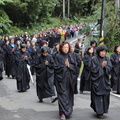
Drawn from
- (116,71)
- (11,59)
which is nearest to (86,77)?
(116,71)

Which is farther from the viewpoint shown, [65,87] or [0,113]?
[0,113]

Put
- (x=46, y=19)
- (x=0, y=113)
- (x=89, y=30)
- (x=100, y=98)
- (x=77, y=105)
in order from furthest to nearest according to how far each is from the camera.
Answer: (x=46, y=19), (x=89, y=30), (x=77, y=105), (x=0, y=113), (x=100, y=98)

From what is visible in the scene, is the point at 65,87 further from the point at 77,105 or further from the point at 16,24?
the point at 16,24

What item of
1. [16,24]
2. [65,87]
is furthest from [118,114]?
[16,24]

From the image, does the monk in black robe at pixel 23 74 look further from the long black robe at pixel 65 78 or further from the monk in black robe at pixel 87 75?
the long black robe at pixel 65 78

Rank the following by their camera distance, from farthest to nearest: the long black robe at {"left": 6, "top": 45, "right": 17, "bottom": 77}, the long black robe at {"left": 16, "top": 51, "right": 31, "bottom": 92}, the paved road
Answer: the long black robe at {"left": 6, "top": 45, "right": 17, "bottom": 77}, the long black robe at {"left": 16, "top": 51, "right": 31, "bottom": 92}, the paved road

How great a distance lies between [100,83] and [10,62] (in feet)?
30.2

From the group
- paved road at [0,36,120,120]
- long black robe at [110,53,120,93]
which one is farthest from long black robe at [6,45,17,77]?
long black robe at [110,53,120,93]

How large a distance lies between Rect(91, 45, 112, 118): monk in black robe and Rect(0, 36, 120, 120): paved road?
0.33 metres

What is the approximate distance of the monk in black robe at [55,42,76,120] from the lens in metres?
7.57

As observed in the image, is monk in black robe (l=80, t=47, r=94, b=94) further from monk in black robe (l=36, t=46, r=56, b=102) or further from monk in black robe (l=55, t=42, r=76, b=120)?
monk in black robe (l=55, t=42, r=76, b=120)

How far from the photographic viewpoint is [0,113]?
8.23m

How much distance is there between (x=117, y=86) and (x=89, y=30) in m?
11.7

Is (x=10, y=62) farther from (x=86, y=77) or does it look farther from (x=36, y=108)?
(x=36, y=108)
